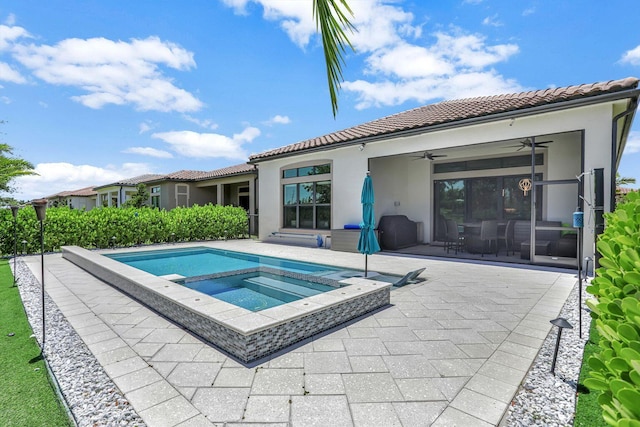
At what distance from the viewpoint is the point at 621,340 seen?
1259mm

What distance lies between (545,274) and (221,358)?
8.06 meters

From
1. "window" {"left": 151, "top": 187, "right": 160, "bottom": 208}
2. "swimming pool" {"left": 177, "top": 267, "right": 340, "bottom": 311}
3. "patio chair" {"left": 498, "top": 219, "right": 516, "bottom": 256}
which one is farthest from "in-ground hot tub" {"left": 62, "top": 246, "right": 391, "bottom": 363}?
"window" {"left": 151, "top": 187, "right": 160, "bottom": 208}

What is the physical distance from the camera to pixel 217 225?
17.3m

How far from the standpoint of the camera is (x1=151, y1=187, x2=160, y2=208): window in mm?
26500

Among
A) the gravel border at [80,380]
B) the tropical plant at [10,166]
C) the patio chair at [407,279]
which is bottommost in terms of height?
the gravel border at [80,380]

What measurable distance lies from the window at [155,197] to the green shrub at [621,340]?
94.7 feet

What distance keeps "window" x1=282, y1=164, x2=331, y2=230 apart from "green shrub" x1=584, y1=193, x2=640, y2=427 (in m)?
11.9

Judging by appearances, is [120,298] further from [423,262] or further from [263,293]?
[423,262]

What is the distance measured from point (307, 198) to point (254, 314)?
10.7 metres

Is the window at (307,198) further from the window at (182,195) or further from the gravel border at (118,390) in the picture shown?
the window at (182,195)

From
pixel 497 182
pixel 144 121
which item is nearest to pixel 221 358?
pixel 497 182

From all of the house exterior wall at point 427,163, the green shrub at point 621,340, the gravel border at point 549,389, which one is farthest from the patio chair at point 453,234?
the green shrub at point 621,340

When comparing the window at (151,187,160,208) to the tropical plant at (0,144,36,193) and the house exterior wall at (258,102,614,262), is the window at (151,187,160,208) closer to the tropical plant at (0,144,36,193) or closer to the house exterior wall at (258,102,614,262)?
the tropical plant at (0,144,36,193)

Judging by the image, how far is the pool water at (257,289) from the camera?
6.70 meters
